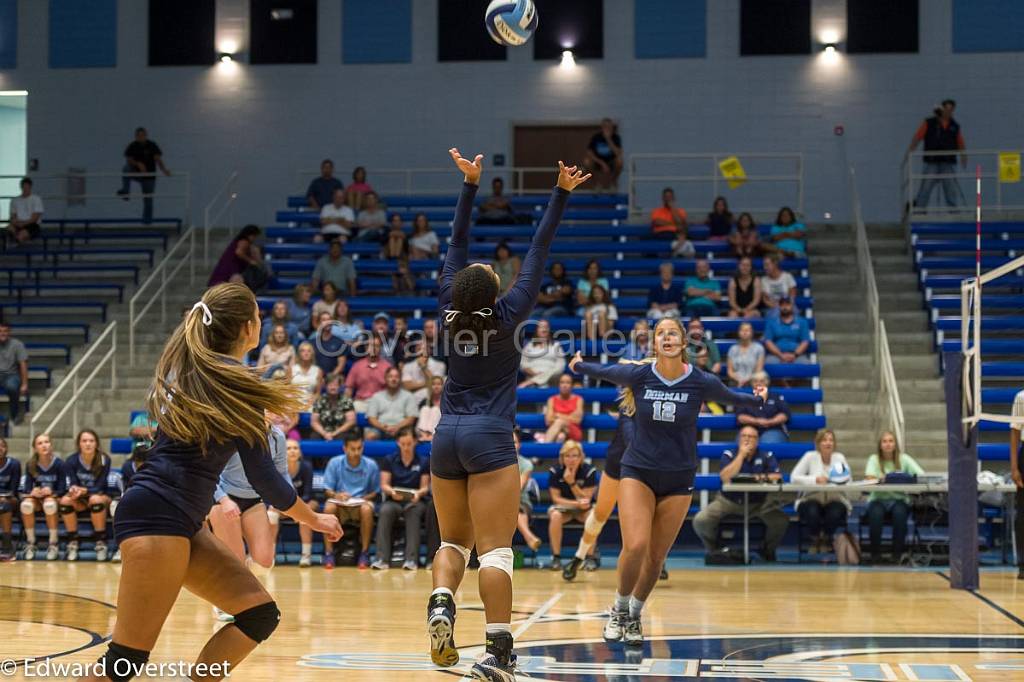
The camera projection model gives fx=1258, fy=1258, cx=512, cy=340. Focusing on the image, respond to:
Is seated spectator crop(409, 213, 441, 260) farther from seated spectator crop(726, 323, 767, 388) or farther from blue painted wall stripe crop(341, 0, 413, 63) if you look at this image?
seated spectator crop(726, 323, 767, 388)

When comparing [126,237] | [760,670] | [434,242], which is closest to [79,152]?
[126,237]

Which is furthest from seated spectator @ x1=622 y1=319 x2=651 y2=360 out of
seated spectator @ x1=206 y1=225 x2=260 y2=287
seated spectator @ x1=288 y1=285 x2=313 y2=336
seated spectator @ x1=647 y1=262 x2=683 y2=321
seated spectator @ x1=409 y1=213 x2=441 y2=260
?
seated spectator @ x1=206 y1=225 x2=260 y2=287

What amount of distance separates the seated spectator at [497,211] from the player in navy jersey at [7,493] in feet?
28.4

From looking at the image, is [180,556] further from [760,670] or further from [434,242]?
[434,242]

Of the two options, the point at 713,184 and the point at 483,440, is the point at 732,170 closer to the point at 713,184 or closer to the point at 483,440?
the point at 713,184

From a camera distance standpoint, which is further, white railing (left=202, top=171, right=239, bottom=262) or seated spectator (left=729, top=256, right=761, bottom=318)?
white railing (left=202, top=171, right=239, bottom=262)

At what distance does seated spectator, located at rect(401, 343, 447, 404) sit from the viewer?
51.9ft

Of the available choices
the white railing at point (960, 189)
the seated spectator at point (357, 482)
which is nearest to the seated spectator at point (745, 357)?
the seated spectator at point (357, 482)

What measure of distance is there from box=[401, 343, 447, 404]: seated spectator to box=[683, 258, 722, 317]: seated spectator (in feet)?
12.0

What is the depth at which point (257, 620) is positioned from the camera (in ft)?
14.8

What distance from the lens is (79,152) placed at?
2339 centimetres

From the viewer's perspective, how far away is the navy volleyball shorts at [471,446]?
5395mm

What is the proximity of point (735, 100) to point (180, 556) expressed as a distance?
1914cm

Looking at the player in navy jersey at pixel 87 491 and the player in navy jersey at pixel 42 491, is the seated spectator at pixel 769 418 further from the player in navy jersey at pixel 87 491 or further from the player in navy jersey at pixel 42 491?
the player in navy jersey at pixel 42 491
